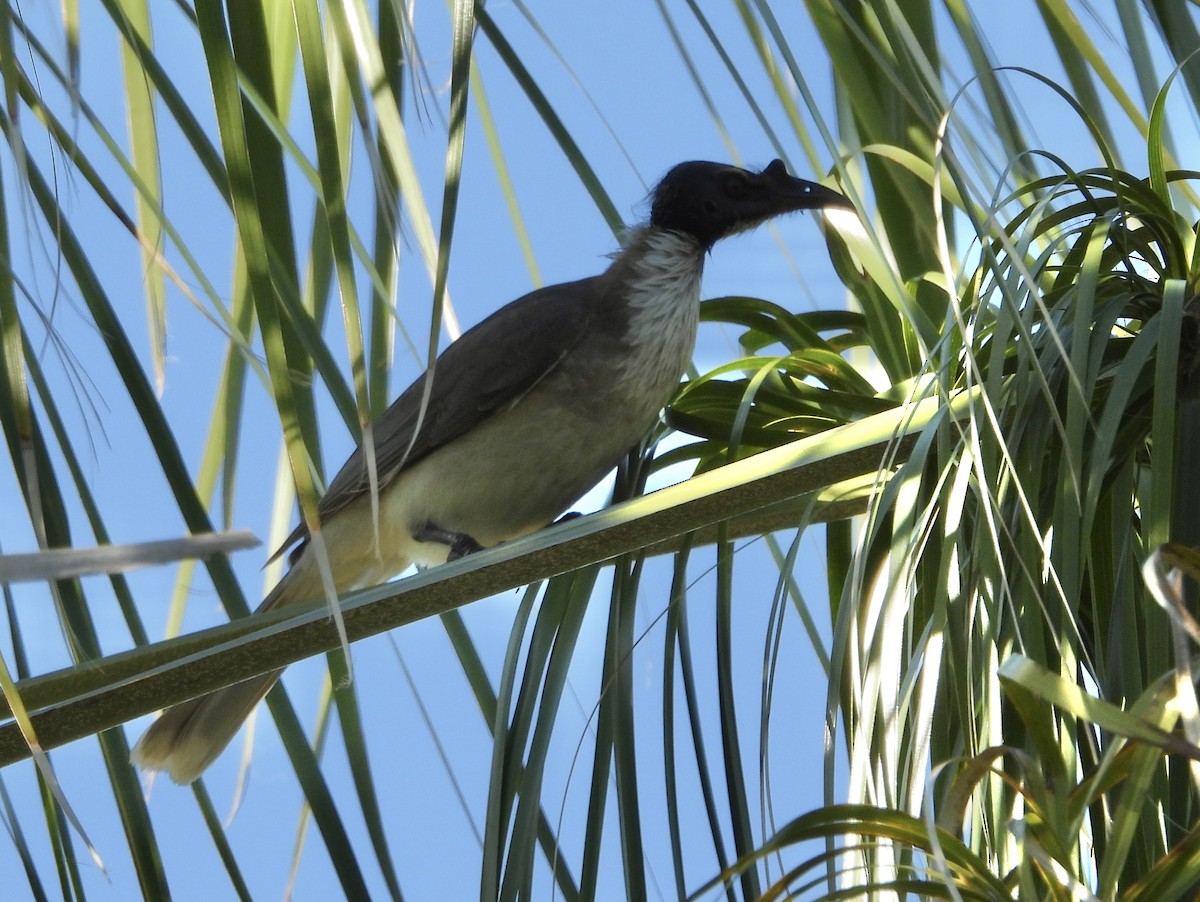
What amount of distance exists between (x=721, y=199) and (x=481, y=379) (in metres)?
0.84

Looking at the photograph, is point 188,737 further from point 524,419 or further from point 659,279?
point 659,279

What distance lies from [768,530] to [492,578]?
2.14 feet

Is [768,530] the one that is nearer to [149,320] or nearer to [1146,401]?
[1146,401]

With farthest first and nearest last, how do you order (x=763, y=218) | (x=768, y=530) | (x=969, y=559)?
(x=763, y=218) < (x=768, y=530) < (x=969, y=559)

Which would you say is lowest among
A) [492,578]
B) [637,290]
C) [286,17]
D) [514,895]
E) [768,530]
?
[514,895]

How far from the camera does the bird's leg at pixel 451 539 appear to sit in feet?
10.4

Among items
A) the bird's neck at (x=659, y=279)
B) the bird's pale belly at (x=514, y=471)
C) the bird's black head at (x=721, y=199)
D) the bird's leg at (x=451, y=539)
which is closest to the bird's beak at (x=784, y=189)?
the bird's black head at (x=721, y=199)

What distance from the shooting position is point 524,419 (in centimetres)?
312

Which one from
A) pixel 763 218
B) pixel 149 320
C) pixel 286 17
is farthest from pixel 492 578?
pixel 763 218

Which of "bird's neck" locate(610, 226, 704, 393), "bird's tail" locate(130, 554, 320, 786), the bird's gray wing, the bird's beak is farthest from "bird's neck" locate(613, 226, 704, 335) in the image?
"bird's tail" locate(130, 554, 320, 786)

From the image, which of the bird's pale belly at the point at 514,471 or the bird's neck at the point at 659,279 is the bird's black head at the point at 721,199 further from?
the bird's pale belly at the point at 514,471

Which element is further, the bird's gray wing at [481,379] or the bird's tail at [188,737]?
the bird's gray wing at [481,379]

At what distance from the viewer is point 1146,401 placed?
1.62 meters

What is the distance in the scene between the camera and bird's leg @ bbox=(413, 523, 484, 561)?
3164 millimetres
